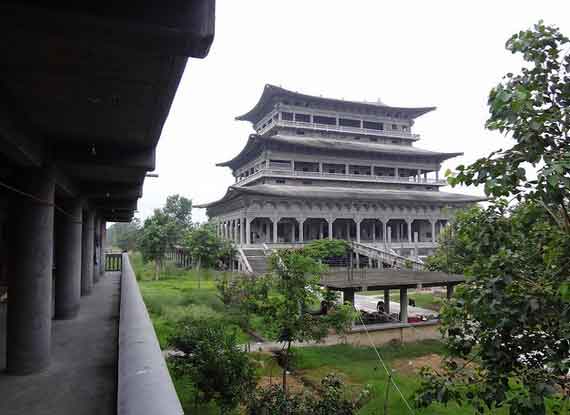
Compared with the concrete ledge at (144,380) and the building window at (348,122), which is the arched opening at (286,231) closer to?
the building window at (348,122)

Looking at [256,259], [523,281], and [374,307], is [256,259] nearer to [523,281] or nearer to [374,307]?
[374,307]

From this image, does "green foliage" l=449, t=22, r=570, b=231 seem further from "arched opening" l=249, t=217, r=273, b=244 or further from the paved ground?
"arched opening" l=249, t=217, r=273, b=244

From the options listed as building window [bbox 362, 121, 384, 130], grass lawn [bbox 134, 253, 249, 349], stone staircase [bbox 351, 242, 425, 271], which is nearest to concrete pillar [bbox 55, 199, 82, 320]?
grass lawn [bbox 134, 253, 249, 349]

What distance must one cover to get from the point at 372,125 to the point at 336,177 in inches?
427

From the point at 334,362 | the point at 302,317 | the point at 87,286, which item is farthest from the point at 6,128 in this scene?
the point at 334,362

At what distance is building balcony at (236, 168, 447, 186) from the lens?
39344 millimetres

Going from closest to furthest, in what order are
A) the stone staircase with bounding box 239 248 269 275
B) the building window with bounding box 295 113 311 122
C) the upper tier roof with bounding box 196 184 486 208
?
the stone staircase with bounding box 239 248 269 275, the upper tier roof with bounding box 196 184 486 208, the building window with bounding box 295 113 311 122

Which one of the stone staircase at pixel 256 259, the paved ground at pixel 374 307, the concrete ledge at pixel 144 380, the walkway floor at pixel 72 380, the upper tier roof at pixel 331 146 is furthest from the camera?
the upper tier roof at pixel 331 146

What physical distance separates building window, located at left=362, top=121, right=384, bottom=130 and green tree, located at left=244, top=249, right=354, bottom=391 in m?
38.7

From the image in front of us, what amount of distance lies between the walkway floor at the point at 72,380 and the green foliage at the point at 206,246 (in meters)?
21.3

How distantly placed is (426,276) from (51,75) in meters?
19.3

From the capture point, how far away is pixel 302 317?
1114 cm

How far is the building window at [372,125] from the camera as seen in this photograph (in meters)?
47.8

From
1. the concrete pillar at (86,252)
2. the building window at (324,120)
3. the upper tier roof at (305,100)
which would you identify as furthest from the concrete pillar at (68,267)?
the building window at (324,120)
